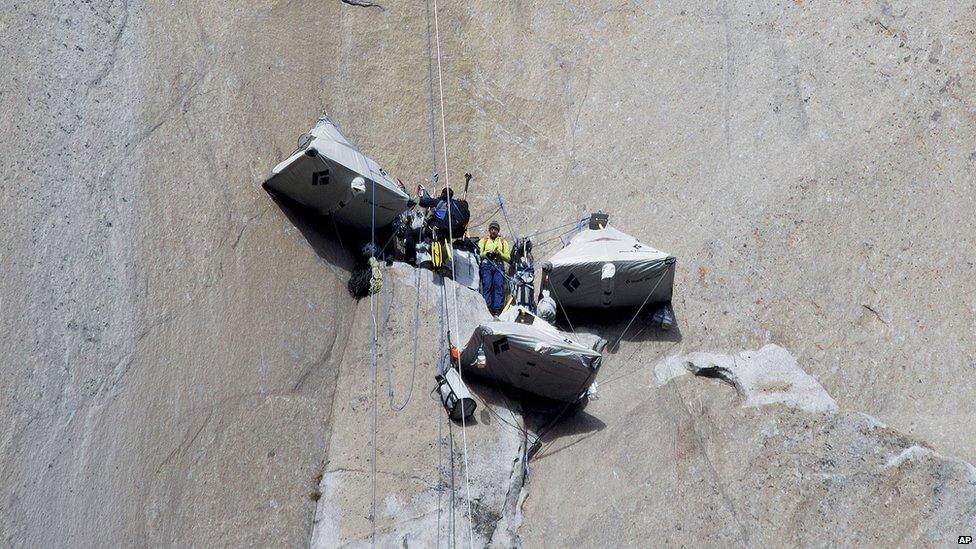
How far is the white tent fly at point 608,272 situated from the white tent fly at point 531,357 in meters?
0.85

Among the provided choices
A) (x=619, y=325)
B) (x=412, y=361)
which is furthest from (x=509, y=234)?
(x=412, y=361)

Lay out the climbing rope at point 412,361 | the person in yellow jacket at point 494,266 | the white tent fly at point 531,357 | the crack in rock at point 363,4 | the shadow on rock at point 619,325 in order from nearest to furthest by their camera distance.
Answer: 1. the white tent fly at point 531,357
2. the climbing rope at point 412,361
3. the shadow on rock at point 619,325
4. the person in yellow jacket at point 494,266
5. the crack in rock at point 363,4

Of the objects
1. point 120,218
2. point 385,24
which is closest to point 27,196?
point 120,218

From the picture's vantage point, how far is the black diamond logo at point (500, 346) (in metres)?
13.4

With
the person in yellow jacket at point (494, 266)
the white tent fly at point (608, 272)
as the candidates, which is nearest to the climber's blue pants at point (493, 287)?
the person in yellow jacket at point (494, 266)

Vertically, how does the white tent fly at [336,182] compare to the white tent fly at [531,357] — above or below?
above

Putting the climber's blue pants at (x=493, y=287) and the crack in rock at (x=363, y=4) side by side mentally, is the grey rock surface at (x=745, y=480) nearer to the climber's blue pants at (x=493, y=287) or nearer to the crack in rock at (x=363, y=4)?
the climber's blue pants at (x=493, y=287)

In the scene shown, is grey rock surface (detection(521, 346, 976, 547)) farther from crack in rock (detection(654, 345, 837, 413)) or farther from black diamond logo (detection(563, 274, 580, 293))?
black diamond logo (detection(563, 274, 580, 293))

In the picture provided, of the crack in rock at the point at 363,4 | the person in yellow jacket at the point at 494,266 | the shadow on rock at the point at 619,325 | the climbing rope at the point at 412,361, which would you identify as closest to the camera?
the climbing rope at the point at 412,361

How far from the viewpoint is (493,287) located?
15.2 meters

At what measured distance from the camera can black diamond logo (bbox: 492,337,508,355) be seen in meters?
13.4

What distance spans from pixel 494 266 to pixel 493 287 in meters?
0.31

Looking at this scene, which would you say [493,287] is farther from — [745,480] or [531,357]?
[745,480]

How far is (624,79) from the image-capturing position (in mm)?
17484
